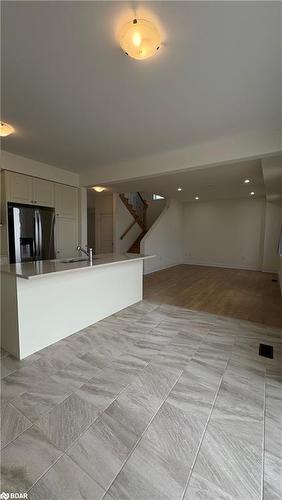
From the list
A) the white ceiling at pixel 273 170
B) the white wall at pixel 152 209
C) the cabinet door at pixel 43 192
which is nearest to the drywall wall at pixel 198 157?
the white ceiling at pixel 273 170

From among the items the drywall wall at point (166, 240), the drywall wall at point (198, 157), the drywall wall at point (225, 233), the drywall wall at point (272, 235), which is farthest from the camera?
the drywall wall at point (225, 233)

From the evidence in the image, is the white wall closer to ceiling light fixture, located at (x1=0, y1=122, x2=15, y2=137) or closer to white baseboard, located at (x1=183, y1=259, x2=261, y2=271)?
white baseboard, located at (x1=183, y1=259, x2=261, y2=271)

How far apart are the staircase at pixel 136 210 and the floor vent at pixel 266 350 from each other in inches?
219

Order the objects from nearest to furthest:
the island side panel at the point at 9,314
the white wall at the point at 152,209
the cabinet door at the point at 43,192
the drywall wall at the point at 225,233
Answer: the island side panel at the point at 9,314
the cabinet door at the point at 43,192
the drywall wall at the point at 225,233
the white wall at the point at 152,209

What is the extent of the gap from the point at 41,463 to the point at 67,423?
250 mm

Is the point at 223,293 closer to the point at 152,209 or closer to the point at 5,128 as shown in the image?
the point at 5,128

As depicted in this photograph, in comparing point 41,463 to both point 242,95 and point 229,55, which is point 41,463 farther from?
point 242,95

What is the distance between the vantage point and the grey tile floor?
107 centimetres

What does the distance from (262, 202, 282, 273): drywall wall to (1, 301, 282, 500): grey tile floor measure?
546 centimetres

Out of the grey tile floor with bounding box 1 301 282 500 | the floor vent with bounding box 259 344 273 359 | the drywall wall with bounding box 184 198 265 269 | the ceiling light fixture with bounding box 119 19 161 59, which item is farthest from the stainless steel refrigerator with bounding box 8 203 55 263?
the drywall wall with bounding box 184 198 265 269

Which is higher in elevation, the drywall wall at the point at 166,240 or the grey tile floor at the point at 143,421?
the drywall wall at the point at 166,240

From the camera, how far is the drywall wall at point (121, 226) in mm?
6957

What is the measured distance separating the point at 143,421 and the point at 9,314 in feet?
5.41

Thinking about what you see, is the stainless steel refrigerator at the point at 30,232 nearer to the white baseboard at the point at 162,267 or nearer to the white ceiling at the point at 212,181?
the white ceiling at the point at 212,181
